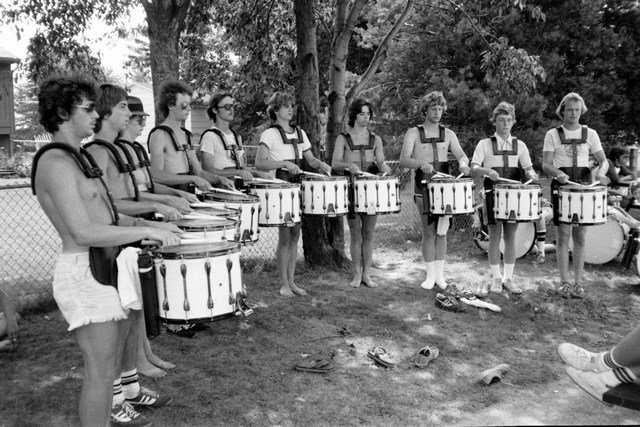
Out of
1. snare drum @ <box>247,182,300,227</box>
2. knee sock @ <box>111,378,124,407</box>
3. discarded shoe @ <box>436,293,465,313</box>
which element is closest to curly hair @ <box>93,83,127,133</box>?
knee sock @ <box>111,378,124,407</box>

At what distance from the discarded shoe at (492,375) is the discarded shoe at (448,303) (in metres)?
1.60

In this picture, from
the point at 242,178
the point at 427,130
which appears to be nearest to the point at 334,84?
the point at 427,130

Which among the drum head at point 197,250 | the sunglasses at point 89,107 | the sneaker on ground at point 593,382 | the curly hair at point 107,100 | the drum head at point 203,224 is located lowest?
the sneaker on ground at point 593,382

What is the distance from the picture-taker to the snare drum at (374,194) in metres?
6.16

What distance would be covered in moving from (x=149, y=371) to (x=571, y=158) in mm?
5125

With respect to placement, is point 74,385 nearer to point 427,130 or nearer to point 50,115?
point 50,115

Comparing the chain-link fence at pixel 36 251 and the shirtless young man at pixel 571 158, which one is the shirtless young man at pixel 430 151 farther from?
the chain-link fence at pixel 36 251

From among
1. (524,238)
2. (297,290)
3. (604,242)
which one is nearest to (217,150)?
(297,290)

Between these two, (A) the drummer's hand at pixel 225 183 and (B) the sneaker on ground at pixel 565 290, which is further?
(B) the sneaker on ground at pixel 565 290

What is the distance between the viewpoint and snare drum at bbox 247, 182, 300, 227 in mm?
5641

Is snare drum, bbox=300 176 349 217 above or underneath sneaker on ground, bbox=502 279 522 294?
above

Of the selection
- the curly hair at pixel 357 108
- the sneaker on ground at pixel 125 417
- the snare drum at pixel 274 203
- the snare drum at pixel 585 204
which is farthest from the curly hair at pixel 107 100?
the snare drum at pixel 585 204

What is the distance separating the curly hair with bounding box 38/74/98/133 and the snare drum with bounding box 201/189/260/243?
2.25m

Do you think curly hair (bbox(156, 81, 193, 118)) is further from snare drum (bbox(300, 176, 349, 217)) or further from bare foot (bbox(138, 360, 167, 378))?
bare foot (bbox(138, 360, 167, 378))
